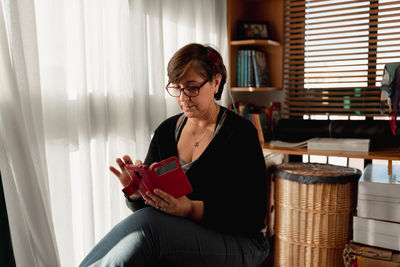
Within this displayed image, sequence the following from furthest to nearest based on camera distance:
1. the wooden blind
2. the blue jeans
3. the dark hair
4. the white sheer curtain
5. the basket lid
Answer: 1. the wooden blind
2. the basket lid
3. the dark hair
4. the white sheer curtain
5. the blue jeans

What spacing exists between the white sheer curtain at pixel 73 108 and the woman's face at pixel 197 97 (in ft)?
1.52

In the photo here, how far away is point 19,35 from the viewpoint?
3.95 ft

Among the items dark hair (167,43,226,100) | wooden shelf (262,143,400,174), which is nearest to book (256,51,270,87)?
wooden shelf (262,143,400,174)

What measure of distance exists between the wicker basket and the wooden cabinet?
0.78 metres

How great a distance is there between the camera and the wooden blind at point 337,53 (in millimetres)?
2352

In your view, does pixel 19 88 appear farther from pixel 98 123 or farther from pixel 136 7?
pixel 136 7

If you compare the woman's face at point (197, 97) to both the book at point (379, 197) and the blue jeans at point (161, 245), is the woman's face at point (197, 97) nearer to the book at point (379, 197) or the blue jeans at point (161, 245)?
the blue jeans at point (161, 245)

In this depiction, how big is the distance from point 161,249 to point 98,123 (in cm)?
77

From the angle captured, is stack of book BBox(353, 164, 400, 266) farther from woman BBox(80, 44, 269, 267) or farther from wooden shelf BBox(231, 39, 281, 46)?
wooden shelf BBox(231, 39, 281, 46)

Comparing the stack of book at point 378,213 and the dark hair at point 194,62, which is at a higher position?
the dark hair at point 194,62

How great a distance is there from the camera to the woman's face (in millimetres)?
1320

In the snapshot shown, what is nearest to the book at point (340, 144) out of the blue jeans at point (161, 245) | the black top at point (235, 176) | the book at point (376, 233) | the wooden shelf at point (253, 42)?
the book at point (376, 233)

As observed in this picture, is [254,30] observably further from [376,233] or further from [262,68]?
[376,233]

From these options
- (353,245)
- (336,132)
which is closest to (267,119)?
(336,132)
